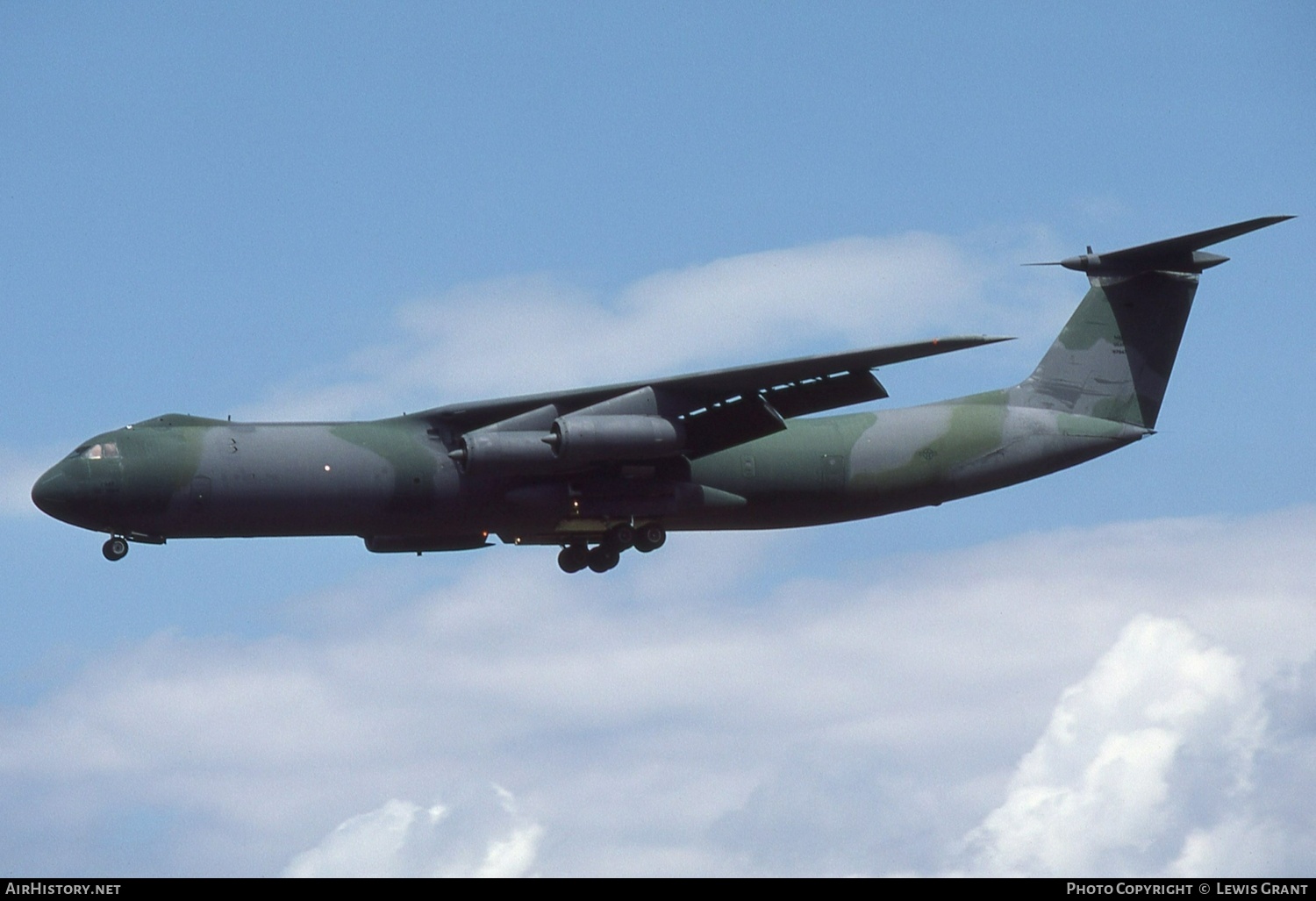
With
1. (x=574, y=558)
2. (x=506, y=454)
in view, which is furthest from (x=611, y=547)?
(x=506, y=454)

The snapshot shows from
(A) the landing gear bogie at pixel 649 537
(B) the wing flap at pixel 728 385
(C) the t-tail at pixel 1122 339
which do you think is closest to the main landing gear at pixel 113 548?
(B) the wing flap at pixel 728 385

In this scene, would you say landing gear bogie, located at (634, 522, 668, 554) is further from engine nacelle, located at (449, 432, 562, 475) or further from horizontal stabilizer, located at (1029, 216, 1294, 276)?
horizontal stabilizer, located at (1029, 216, 1294, 276)

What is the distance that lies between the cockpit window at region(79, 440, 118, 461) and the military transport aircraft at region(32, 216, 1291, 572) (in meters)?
0.03

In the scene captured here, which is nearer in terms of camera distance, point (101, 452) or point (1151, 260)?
point (101, 452)

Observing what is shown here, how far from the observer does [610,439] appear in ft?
99.1

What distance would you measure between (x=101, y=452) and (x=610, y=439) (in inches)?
293

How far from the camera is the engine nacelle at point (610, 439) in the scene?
30.0 metres

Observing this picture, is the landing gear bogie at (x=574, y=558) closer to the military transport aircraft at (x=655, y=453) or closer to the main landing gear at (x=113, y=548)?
the military transport aircraft at (x=655, y=453)

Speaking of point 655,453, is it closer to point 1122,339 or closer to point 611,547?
point 611,547

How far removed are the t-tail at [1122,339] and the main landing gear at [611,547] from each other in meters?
7.01
